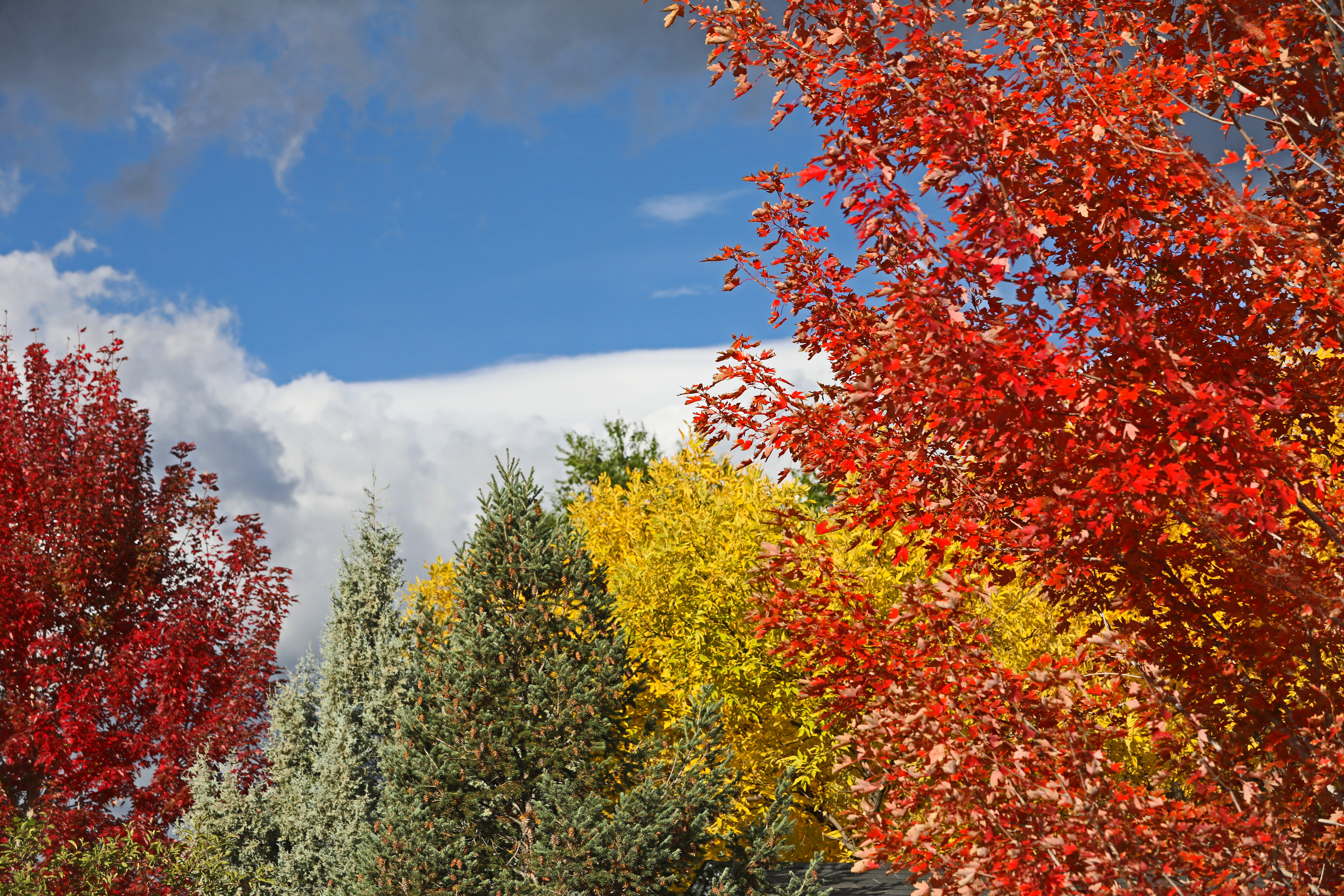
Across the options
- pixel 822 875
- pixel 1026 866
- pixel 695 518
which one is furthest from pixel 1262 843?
pixel 822 875

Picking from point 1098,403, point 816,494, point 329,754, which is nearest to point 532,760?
point 1098,403

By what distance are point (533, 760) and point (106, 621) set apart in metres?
6.71

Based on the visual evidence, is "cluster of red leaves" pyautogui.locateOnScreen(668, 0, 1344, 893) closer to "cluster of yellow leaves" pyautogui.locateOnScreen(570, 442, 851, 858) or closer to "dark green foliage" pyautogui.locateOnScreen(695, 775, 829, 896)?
"dark green foliage" pyautogui.locateOnScreen(695, 775, 829, 896)

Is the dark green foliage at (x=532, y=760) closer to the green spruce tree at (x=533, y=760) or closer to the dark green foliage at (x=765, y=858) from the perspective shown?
the green spruce tree at (x=533, y=760)

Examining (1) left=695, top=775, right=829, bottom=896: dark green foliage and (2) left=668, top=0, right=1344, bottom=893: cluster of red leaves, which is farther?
(1) left=695, top=775, right=829, bottom=896: dark green foliage

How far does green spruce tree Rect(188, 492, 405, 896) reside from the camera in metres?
16.2

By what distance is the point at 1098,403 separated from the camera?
14.1 feet

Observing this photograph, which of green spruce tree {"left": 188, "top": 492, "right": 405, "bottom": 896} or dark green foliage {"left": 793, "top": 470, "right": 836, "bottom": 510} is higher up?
dark green foliage {"left": 793, "top": 470, "right": 836, "bottom": 510}

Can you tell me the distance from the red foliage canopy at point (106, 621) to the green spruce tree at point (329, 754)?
293 centimetres

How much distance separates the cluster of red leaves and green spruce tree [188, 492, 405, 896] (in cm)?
1179

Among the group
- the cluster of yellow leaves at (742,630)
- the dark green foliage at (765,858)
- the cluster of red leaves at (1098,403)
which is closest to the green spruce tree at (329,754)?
the cluster of yellow leaves at (742,630)

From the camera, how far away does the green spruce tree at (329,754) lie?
1620cm

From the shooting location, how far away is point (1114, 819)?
4.16m

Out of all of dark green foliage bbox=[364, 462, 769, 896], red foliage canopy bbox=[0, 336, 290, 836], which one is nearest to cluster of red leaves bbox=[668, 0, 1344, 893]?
dark green foliage bbox=[364, 462, 769, 896]
